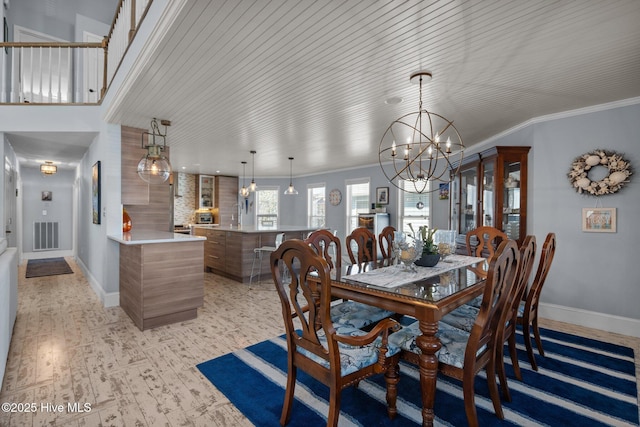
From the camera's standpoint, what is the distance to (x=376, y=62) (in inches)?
95.3

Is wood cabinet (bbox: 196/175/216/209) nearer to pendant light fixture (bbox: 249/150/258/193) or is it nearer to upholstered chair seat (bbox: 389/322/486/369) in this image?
pendant light fixture (bbox: 249/150/258/193)

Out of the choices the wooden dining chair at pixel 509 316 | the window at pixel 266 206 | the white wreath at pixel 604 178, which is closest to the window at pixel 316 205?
the window at pixel 266 206

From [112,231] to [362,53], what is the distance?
12.5ft

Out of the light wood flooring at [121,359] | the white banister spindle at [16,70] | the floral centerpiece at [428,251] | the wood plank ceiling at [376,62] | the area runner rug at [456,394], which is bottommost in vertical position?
the light wood flooring at [121,359]

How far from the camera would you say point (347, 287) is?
2.00 metres

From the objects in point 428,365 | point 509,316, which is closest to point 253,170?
point 509,316

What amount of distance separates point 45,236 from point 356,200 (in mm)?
8091

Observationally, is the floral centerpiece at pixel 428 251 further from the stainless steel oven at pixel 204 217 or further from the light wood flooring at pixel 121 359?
the stainless steel oven at pixel 204 217

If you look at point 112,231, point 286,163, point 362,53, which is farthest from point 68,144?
point 362,53

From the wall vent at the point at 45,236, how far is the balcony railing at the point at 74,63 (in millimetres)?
3927

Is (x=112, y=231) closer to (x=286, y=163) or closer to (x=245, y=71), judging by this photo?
(x=245, y=71)

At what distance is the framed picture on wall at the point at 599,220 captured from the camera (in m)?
3.29

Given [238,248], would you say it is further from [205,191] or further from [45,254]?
[45,254]

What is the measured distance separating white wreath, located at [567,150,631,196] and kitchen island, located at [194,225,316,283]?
419cm
